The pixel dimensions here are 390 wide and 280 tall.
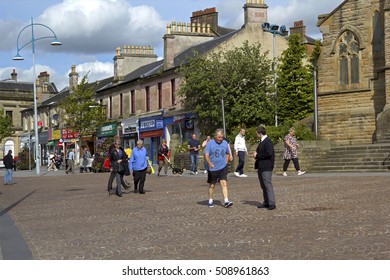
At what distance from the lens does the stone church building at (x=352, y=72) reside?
3123 centimetres

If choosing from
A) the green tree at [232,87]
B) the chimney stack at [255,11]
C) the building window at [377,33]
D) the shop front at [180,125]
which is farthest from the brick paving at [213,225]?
the chimney stack at [255,11]

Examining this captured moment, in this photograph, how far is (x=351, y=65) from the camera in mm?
32500

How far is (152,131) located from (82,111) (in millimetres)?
6952

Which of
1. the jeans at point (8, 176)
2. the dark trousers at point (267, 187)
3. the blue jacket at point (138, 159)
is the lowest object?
the jeans at point (8, 176)

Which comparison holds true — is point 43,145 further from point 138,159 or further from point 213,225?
point 213,225

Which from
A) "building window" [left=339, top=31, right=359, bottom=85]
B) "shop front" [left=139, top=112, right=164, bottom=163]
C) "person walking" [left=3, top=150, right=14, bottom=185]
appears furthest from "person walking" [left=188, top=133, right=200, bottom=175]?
"shop front" [left=139, top=112, right=164, bottom=163]

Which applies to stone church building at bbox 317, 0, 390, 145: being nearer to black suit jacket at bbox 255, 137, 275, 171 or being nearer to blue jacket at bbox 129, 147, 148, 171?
blue jacket at bbox 129, 147, 148, 171

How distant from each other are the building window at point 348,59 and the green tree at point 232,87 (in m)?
6.85

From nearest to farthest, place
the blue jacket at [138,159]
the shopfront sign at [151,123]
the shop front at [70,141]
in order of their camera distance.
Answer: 1. the blue jacket at [138,159]
2. the shopfront sign at [151,123]
3. the shop front at [70,141]

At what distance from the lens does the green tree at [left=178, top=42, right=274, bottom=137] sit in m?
38.4

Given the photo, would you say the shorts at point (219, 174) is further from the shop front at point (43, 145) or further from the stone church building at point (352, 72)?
the shop front at point (43, 145)

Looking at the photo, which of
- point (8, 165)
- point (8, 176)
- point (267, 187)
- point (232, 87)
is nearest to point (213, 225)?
point (267, 187)

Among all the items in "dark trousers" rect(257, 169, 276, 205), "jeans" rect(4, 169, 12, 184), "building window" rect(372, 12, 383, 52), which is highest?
"building window" rect(372, 12, 383, 52)

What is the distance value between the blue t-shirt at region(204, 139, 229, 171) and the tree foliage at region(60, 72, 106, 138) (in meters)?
40.4
